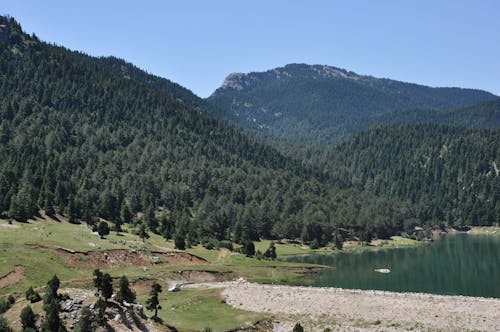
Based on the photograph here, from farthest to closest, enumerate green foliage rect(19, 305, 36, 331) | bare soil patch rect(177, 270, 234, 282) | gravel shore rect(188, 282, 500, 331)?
bare soil patch rect(177, 270, 234, 282) < gravel shore rect(188, 282, 500, 331) < green foliage rect(19, 305, 36, 331)

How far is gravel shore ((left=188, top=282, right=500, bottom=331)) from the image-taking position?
76.9 m

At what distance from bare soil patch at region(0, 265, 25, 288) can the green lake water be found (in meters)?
58.0

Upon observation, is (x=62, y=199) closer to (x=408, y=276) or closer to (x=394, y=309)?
(x=408, y=276)

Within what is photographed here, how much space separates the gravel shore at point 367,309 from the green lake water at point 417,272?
1029 inches

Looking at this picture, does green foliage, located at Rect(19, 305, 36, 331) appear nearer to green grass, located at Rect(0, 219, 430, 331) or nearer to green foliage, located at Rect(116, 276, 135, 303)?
green foliage, located at Rect(116, 276, 135, 303)

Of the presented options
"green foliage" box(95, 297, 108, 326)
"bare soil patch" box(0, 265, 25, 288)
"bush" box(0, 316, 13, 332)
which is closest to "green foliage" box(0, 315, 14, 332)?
"bush" box(0, 316, 13, 332)

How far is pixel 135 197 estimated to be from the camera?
198125mm

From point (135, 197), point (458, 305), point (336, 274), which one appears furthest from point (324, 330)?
point (135, 197)

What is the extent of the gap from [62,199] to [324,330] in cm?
10574

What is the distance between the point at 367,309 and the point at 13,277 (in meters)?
55.8

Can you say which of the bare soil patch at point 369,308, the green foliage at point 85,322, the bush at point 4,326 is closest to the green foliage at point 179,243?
the bare soil patch at point 369,308

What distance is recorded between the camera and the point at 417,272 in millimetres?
145375

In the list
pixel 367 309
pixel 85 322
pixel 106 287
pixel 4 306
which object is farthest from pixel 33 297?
pixel 367 309

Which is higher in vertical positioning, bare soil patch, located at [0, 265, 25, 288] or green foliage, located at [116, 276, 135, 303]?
green foliage, located at [116, 276, 135, 303]
